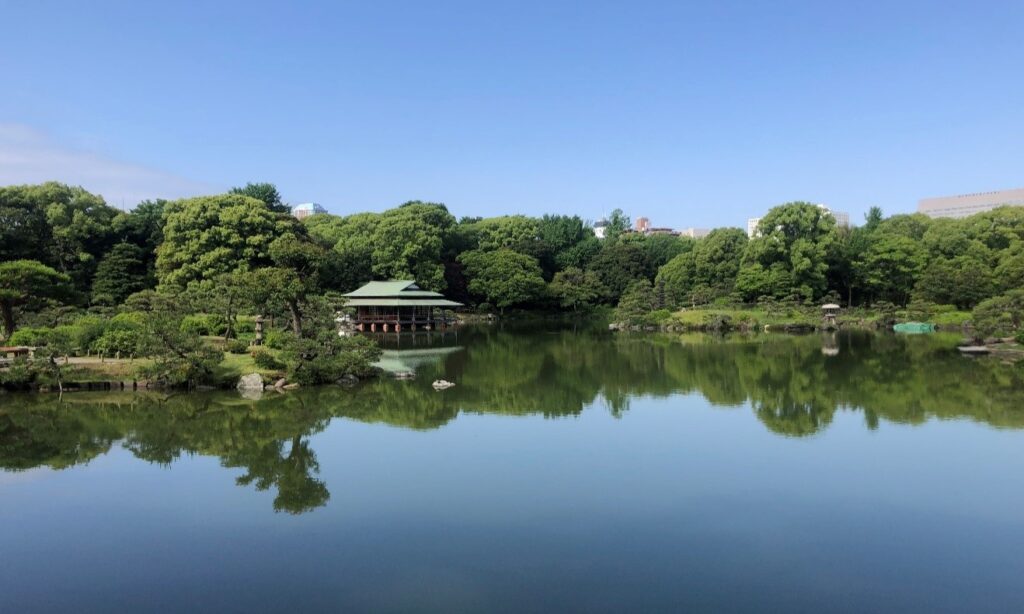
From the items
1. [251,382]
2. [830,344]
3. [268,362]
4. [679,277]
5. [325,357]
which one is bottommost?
[830,344]

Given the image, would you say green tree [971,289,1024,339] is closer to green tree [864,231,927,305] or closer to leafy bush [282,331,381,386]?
green tree [864,231,927,305]

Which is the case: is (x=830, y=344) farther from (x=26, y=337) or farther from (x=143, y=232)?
(x=143, y=232)

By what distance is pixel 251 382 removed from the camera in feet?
49.8

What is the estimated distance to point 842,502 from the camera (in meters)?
7.27

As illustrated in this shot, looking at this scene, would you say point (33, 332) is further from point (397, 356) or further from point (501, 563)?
point (501, 563)

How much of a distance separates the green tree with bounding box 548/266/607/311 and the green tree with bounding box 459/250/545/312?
53.5 inches

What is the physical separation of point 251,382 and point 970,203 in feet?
292

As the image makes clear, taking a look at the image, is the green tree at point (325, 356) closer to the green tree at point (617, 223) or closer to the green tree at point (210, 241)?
the green tree at point (210, 241)

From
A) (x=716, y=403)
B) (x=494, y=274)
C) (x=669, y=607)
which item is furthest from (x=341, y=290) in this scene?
(x=669, y=607)

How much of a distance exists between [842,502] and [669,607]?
3355mm

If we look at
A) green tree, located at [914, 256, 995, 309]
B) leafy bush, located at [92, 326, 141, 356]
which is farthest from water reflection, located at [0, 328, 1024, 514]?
green tree, located at [914, 256, 995, 309]

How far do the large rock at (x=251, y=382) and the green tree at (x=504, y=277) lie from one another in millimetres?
→ 25232

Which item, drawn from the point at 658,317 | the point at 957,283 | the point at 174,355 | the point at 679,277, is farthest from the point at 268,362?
the point at 957,283

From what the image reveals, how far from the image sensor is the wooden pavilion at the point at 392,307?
32594mm
